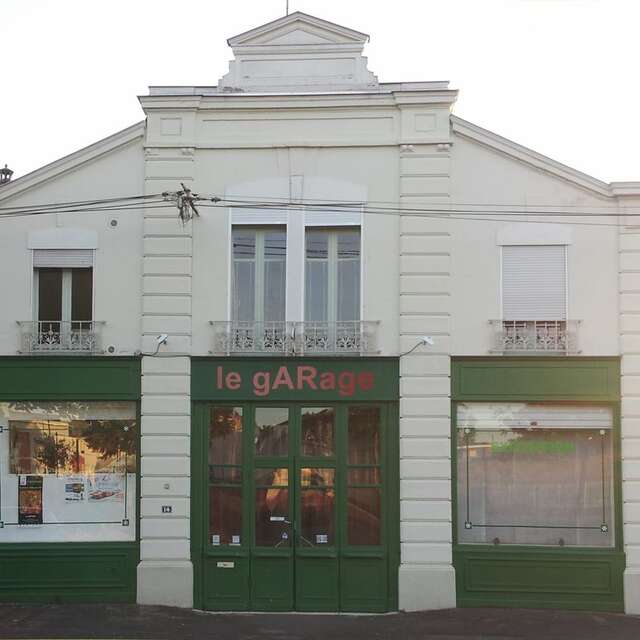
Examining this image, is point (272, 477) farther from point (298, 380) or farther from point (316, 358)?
point (316, 358)

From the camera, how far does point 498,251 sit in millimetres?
14688

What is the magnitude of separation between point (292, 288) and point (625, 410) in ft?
17.9

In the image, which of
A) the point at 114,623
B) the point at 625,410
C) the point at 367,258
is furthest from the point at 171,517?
the point at 625,410

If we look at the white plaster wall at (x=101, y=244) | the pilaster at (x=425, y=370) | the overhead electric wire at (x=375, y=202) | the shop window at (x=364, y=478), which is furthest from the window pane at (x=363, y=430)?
the white plaster wall at (x=101, y=244)

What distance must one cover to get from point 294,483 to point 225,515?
119 cm

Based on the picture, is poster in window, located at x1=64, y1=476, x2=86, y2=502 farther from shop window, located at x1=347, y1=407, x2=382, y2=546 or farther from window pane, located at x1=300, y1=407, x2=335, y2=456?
shop window, located at x1=347, y1=407, x2=382, y2=546

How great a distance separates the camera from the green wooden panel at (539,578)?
557 inches

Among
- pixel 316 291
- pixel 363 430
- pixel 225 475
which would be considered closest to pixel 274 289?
pixel 316 291

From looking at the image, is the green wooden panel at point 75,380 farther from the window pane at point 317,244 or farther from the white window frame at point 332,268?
the window pane at point 317,244

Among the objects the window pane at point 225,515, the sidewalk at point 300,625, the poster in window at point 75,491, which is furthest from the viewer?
the poster in window at point 75,491

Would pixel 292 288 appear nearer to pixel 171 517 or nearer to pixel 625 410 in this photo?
pixel 171 517

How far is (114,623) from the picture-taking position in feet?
44.1

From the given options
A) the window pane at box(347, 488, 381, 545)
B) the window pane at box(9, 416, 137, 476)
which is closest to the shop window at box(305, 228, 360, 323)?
the window pane at box(347, 488, 381, 545)

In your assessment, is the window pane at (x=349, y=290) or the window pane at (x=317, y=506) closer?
the window pane at (x=317, y=506)
